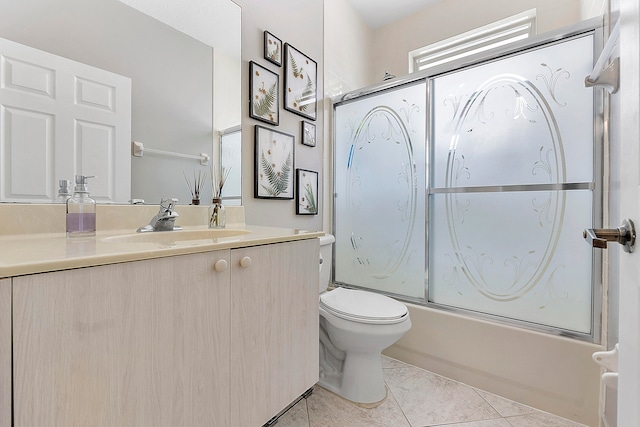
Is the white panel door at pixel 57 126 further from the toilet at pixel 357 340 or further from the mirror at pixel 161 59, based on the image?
the toilet at pixel 357 340

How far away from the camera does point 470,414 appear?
1353 mm

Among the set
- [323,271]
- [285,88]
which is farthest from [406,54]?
[323,271]

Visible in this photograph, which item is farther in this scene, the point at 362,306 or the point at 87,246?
the point at 362,306

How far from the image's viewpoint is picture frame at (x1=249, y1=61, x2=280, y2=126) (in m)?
1.61

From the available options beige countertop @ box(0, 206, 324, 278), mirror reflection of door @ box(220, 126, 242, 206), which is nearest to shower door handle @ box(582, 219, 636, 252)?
beige countertop @ box(0, 206, 324, 278)

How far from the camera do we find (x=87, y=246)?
0.70 meters

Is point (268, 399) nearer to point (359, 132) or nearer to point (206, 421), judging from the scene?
point (206, 421)

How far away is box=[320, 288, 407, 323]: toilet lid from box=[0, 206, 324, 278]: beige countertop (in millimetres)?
513

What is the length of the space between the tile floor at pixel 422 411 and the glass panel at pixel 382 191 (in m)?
0.56

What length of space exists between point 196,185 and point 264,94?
2.30 feet

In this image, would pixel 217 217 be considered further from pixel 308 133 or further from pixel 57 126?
pixel 308 133

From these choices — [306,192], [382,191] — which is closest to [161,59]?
[306,192]

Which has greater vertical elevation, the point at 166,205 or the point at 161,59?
the point at 161,59

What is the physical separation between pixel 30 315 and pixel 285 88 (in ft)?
5.48
